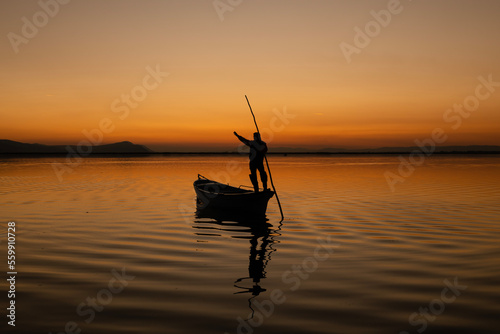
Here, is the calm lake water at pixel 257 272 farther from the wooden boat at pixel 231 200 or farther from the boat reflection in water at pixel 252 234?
the wooden boat at pixel 231 200

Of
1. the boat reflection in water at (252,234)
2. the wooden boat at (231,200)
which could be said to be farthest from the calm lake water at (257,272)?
the wooden boat at (231,200)

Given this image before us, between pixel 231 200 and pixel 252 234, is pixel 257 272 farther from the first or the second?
pixel 231 200

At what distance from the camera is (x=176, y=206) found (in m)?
24.0

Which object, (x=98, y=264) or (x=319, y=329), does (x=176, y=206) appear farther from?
(x=319, y=329)

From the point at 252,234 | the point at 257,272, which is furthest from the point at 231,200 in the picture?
the point at 257,272

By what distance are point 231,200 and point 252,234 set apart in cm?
564

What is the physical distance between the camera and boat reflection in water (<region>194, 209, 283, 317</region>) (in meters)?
9.57

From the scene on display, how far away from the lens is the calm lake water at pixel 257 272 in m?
7.34

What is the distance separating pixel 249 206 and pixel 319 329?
13931 mm

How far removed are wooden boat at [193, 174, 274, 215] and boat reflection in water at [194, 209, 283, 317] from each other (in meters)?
0.31

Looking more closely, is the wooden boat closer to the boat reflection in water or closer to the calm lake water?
the boat reflection in water

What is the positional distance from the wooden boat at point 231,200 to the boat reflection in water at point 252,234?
1.03 ft

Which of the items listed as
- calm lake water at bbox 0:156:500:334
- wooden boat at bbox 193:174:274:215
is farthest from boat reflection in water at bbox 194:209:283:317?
wooden boat at bbox 193:174:274:215

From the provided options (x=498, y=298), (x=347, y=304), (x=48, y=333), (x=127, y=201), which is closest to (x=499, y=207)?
(x=498, y=298)
